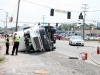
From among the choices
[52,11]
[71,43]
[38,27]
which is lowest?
[71,43]

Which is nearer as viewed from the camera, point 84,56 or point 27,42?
point 84,56

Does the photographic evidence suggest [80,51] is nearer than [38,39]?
No

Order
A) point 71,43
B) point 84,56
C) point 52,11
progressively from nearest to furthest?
point 84,56
point 71,43
point 52,11

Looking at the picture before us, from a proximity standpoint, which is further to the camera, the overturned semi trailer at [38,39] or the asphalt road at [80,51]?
the overturned semi trailer at [38,39]

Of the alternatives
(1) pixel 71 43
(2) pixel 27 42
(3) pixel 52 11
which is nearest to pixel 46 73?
(2) pixel 27 42

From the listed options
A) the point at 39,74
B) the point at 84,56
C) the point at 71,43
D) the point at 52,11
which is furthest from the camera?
the point at 52,11

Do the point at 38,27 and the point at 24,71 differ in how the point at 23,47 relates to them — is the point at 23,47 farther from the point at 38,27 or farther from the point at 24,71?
the point at 24,71

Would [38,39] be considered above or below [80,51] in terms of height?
above

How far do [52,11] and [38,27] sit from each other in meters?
21.2

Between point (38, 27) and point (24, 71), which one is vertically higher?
point (38, 27)

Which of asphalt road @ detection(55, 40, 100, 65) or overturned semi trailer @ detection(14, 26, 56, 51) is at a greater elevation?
overturned semi trailer @ detection(14, 26, 56, 51)

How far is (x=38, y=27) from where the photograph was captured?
73.6 feet

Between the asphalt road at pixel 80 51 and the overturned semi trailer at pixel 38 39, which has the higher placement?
the overturned semi trailer at pixel 38 39

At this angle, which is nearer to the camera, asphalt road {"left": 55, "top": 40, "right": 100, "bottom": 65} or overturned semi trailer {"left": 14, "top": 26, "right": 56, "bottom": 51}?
asphalt road {"left": 55, "top": 40, "right": 100, "bottom": 65}
